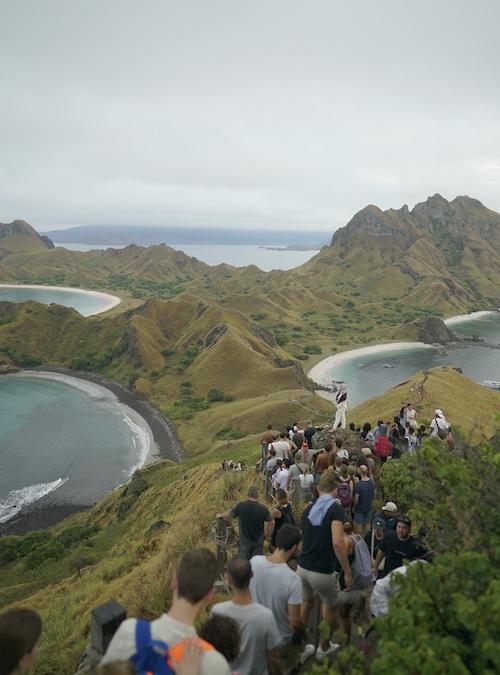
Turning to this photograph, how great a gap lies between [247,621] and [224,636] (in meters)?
0.39

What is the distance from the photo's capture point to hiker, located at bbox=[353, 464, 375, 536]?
1139 cm

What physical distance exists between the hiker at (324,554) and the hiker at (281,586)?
66cm

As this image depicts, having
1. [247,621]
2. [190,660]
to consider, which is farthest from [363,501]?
[190,660]

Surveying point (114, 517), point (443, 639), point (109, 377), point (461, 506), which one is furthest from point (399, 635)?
point (109, 377)

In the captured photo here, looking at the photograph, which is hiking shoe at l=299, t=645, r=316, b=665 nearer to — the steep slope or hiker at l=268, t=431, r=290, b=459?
hiker at l=268, t=431, r=290, b=459

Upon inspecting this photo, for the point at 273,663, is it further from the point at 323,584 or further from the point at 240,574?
the point at 240,574

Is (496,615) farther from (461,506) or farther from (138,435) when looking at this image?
(138,435)

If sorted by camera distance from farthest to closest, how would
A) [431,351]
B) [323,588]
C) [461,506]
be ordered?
[431,351]
[323,588]
[461,506]

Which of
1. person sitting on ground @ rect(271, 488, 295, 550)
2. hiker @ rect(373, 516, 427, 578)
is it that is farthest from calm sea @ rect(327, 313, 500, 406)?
hiker @ rect(373, 516, 427, 578)

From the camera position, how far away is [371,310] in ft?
631

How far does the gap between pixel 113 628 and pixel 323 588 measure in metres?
3.23

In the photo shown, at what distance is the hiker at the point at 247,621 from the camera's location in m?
5.51

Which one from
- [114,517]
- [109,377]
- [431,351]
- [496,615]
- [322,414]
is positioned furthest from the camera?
[431,351]

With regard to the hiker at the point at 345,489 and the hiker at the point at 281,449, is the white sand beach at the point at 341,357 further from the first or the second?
the hiker at the point at 345,489
